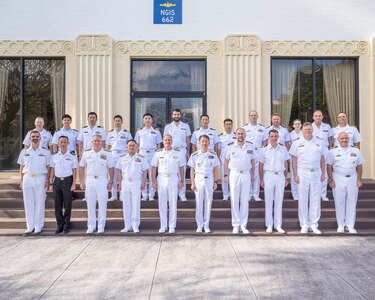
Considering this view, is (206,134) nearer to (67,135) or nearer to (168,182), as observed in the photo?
(168,182)

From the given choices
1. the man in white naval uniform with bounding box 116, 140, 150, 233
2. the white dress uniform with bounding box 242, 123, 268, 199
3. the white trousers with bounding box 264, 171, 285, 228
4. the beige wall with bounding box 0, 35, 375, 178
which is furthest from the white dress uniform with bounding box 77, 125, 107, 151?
the white trousers with bounding box 264, 171, 285, 228

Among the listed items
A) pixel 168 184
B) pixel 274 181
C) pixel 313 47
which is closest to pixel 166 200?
pixel 168 184

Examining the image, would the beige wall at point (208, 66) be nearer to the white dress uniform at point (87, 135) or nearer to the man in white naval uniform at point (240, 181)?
the white dress uniform at point (87, 135)

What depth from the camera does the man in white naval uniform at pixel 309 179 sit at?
7410mm

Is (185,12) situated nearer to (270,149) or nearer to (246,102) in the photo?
(246,102)

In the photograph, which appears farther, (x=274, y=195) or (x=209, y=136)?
(x=209, y=136)

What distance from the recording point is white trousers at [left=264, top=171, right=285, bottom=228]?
7469 millimetres

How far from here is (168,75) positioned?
11.0 metres

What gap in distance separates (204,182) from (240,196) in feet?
2.43

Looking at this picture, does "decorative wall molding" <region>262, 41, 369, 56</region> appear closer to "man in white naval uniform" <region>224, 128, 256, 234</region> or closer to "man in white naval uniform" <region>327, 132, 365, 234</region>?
"man in white naval uniform" <region>327, 132, 365, 234</region>

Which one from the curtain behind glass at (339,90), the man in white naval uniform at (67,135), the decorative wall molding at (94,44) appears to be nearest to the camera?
the man in white naval uniform at (67,135)

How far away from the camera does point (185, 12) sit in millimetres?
10680

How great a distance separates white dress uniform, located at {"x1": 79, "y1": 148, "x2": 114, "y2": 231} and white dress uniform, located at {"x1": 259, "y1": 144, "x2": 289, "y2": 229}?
3058mm

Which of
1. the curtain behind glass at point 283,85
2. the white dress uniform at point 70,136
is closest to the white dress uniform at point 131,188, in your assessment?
the white dress uniform at point 70,136
